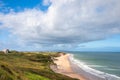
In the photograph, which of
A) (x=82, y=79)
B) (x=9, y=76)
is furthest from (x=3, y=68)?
(x=82, y=79)

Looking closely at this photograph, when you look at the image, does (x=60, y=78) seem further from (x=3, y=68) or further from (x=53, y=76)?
(x=3, y=68)

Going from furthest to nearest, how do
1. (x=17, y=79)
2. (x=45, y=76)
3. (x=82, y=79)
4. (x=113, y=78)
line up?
(x=113, y=78)
(x=82, y=79)
(x=45, y=76)
(x=17, y=79)

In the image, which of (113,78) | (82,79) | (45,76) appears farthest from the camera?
(113,78)

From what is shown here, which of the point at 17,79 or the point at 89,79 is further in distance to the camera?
the point at 89,79

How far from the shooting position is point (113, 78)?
2783 inches

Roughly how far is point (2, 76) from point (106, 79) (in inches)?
2031

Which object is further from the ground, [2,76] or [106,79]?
[2,76]

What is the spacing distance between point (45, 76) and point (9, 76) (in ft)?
55.8

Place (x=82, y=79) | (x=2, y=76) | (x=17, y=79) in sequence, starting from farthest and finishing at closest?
(x=82, y=79) → (x=17, y=79) → (x=2, y=76)

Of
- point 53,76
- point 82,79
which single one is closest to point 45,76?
point 53,76

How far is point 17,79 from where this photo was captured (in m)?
23.8

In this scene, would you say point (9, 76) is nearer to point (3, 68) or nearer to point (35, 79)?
point (3, 68)

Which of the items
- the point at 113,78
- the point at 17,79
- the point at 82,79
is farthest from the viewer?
the point at 113,78

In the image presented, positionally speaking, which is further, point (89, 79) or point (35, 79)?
point (89, 79)
